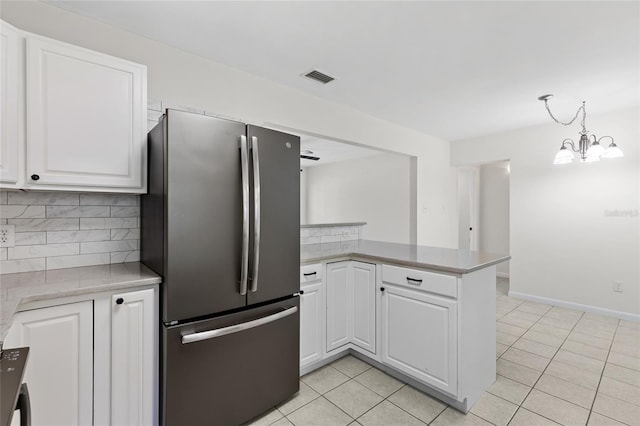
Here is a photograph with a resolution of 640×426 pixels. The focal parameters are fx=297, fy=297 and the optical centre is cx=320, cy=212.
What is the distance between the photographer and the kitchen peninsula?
1855 millimetres

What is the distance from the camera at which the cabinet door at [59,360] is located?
1222mm

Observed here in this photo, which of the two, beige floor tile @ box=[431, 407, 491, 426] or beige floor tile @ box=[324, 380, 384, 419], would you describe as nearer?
beige floor tile @ box=[431, 407, 491, 426]

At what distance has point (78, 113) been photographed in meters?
1.56

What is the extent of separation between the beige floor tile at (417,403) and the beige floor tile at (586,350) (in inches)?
65.9

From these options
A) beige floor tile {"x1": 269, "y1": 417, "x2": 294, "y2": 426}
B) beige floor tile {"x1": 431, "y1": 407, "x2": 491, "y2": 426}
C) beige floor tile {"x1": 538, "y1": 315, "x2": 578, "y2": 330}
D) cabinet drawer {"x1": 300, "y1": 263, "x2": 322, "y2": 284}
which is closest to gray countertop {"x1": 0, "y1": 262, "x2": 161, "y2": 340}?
cabinet drawer {"x1": 300, "y1": 263, "x2": 322, "y2": 284}

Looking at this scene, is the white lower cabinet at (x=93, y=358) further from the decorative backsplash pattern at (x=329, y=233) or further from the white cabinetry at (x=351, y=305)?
the decorative backsplash pattern at (x=329, y=233)

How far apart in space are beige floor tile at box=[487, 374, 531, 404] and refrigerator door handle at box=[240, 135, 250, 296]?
74.3 inches

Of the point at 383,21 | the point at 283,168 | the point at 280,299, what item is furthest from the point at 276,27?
the point at 280,299

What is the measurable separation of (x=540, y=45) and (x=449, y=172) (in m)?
3.08

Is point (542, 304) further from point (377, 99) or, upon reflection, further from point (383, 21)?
point (383, 21)

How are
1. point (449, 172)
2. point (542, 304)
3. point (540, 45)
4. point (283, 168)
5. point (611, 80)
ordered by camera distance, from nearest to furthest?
point (283, 168) < point (540, 45) < point (611, 80) < point (542, 304) < point (449, 172)

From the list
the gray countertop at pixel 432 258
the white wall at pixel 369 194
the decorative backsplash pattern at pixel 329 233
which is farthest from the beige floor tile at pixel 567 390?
the white wall at pixel 369 194

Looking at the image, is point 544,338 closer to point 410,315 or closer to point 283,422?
point 410,315

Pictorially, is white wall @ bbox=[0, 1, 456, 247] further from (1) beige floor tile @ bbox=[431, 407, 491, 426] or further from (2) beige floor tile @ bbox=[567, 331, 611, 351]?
(1) beige floor tile @ bbox=[431, 407, 491, 426]
